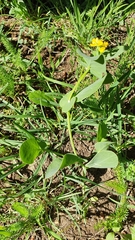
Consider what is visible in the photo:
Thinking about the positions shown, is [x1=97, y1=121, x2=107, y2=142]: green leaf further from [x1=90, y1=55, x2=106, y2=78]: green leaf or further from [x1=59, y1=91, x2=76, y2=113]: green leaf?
[x1=90, y1=55, x2=106, y2=78]: green leaf

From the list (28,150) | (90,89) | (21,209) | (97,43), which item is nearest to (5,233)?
(21,209)

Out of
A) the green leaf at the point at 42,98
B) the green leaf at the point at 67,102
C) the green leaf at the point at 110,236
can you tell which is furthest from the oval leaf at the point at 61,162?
the green leaf at the point at 110,236

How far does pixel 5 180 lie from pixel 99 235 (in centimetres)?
→ 57

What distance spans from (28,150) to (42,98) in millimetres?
320

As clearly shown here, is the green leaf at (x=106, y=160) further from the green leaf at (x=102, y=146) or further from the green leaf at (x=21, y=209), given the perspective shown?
the green leaf at (x=21, y=209)

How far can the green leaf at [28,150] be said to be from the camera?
1.58 m

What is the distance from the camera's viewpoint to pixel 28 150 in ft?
5.29

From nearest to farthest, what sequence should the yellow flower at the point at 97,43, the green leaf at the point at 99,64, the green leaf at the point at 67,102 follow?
the green leaf at the point at 99,64 < the green leaf at the point at 67,102 < the yellow flower at the point at 97,43

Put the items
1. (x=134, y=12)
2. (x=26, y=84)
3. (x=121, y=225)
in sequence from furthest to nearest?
(x=134, y=12), (x=26, y=84), (x=121, y=225)

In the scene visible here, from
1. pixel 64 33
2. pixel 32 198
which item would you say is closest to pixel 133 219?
pixel 32 198

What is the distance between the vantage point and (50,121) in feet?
6.41

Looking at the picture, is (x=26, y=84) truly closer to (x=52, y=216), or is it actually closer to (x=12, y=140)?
(x=12, y=140)

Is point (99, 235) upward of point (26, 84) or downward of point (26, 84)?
downward

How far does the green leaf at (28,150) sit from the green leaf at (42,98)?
9.3 inches
